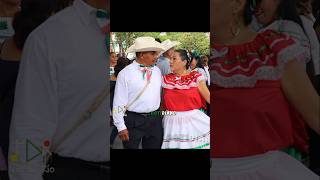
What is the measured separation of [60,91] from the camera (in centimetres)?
297

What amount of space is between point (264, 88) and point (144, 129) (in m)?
0.95

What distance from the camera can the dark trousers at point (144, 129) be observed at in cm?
321

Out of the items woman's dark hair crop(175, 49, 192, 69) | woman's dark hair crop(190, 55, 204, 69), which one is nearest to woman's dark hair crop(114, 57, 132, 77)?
woman's dark hair crop(175, 49, 192, 69)

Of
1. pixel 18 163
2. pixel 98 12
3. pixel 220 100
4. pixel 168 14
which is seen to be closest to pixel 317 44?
pixel 220 100

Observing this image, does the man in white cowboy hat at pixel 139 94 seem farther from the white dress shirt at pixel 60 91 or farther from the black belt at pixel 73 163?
the black belt at pixel 73 163

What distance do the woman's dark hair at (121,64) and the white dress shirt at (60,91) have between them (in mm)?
96

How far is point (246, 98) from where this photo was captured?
9.96ft

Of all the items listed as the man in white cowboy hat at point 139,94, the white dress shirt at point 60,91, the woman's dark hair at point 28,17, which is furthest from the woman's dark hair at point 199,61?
the woman's dark hair at point 28,17

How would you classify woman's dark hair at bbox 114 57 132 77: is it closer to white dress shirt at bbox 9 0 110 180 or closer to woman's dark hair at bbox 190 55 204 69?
white dress shirt at bbox 9 0 110 180

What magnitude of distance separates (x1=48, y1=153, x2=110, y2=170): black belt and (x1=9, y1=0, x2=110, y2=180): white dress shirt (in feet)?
0.10

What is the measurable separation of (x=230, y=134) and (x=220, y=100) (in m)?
0.27

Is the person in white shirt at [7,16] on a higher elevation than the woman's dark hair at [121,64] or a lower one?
higher

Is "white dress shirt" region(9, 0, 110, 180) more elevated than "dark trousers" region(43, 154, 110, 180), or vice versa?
"white dress shirt" region(9, 0, 110, 180)

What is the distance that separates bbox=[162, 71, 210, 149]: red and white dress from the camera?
3.20 meters
